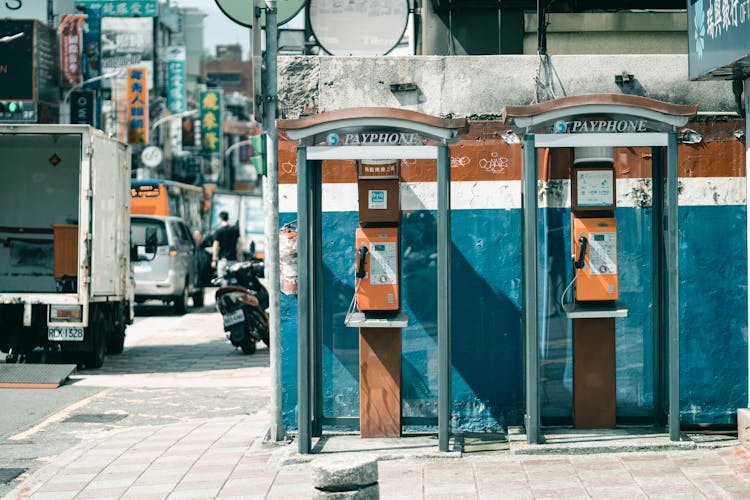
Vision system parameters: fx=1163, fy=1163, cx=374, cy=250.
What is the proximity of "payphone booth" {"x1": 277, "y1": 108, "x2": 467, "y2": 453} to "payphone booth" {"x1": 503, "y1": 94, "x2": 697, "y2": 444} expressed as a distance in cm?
63

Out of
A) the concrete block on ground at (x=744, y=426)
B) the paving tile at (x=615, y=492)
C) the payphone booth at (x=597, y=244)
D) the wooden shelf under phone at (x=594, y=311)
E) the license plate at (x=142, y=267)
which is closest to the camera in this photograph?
the paving tile at (x=615, y=492)

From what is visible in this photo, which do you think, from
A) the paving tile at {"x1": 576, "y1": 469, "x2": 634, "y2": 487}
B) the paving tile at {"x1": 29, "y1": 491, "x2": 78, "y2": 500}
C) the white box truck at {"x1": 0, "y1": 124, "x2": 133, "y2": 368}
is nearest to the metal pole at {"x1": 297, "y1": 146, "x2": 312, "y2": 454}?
the paving tile at {"x1": 29, "y1": 491, "x2": 78, "y2": 500}

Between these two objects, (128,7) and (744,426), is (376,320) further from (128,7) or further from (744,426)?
(128,7)

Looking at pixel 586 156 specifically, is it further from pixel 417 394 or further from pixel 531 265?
pixel 417 394

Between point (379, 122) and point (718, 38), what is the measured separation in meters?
2.57

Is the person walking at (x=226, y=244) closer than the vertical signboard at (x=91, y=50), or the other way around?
the person walking at (x=226, y=244)

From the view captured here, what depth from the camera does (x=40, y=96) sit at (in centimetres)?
3494

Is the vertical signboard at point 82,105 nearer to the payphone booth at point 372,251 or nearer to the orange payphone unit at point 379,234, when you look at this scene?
the payphone booth at point 372,251

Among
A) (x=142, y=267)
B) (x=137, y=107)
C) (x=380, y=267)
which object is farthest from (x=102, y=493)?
(x=137, y=107)

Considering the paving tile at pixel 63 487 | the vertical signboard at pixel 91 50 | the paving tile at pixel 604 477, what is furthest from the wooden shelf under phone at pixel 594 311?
the vertical signboard at pixel 91 50

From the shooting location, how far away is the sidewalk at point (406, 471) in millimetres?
7648

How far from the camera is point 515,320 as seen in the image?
30.9 feet

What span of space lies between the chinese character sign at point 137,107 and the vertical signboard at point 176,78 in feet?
52.0

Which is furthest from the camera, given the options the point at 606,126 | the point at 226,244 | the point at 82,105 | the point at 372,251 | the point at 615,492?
the point at 82,105
